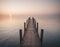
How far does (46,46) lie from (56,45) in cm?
54

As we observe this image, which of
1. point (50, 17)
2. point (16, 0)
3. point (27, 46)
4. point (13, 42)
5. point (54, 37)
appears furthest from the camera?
point (50, 17)

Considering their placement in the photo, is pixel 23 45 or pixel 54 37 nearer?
pixel 23 45

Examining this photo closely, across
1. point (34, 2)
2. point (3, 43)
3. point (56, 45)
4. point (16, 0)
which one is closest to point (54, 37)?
point (56, 45)

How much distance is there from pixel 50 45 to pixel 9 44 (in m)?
1.78

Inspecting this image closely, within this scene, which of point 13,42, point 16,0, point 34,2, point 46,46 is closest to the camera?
point 46,46

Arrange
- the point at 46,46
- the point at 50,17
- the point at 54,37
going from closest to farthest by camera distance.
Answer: the point at 46,46, the point at 54,37, the point at 50,17

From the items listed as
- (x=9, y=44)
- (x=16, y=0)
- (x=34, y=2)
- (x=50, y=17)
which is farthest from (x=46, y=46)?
(x=50, y=17)

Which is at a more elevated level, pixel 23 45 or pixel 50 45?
pixel 23 45

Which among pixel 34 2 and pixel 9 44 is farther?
pixel 34 2

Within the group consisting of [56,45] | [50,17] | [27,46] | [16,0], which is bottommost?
[56,45]

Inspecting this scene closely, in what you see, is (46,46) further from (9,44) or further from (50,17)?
(50,17)

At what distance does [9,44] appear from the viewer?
6.00 meters

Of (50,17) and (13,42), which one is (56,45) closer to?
(13,42)

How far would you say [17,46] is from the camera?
19.1 feet
